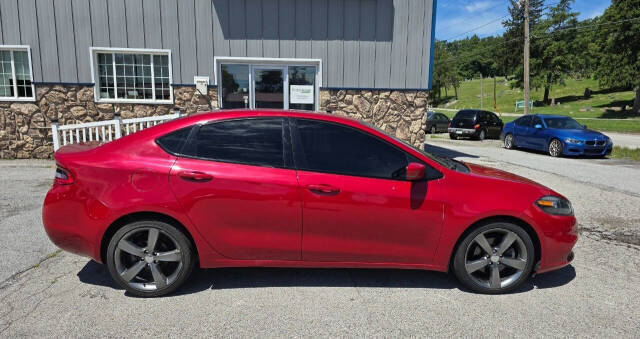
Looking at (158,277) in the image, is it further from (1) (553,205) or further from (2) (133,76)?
(2) (133,76)

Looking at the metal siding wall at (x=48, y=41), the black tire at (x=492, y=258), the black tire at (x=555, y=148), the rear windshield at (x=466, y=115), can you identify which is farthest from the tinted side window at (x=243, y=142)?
the rear windshield at (x=466, y=115)

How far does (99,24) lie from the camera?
9609mm

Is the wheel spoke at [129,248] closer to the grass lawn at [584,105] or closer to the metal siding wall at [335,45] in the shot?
the metal siding wall at [335,45]

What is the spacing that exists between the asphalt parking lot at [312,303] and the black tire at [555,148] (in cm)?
981

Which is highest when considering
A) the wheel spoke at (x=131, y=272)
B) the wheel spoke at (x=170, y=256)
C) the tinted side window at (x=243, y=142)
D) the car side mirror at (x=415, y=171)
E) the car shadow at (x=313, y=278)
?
the tinted side window at (x=243, y=142)

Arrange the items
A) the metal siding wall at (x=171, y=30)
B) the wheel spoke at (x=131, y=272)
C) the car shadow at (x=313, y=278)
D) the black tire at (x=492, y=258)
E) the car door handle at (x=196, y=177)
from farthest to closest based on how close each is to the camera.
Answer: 1. the metal siding wall at (x=171, y=30)
2. the car shadow at (x=313, y=278)
3. the black tire at (x=492, y=258)
4. the wheel spoke at (x=131, y=272)
5. the car door handle at (x=196, y=177)

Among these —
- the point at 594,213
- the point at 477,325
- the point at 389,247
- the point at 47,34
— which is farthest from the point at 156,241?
the point at 47,34

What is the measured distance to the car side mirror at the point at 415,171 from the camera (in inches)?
124

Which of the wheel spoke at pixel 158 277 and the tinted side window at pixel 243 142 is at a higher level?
the tinted side window at pixel 243 142

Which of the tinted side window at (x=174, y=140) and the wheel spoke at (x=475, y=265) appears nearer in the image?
the tinted side window at (x=174, y=140)

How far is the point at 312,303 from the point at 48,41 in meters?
10.2

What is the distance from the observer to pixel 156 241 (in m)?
3.22

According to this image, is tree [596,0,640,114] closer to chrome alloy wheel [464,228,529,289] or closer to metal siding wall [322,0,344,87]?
metal siding wall [322,0,344,87]

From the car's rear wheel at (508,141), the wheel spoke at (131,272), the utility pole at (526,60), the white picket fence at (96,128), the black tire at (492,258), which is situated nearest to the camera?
the wheel spoke at (131,272)
